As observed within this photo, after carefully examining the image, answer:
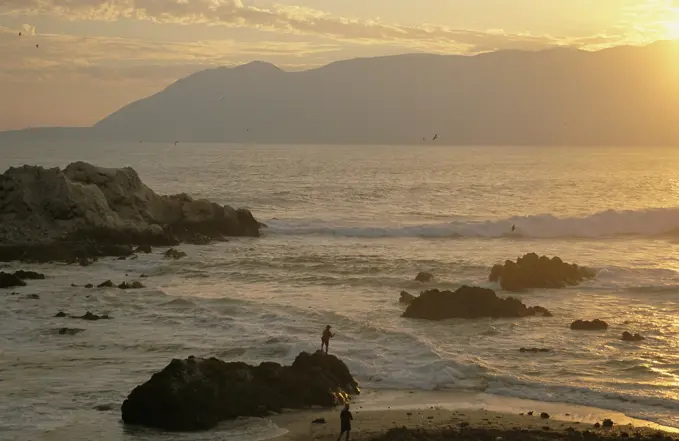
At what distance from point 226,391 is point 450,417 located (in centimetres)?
475

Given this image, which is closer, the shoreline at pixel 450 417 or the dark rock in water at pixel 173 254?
the shoreline at pixel 450 417

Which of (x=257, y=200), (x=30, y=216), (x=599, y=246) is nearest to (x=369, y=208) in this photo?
(x=257, y=200)

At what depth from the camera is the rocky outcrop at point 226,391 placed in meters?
17.4

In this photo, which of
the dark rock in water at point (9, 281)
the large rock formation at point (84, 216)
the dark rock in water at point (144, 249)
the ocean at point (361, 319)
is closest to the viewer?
the ocean at point (361, 319)

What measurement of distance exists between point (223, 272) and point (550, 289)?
14.2 meters

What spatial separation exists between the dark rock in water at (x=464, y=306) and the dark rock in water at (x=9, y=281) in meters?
15.1

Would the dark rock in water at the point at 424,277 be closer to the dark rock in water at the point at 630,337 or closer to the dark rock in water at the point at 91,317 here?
the dark rock in water at the point at 630,337

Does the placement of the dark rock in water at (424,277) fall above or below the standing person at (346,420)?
below

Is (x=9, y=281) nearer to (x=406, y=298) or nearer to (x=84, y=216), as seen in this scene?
(x=84, y=216)

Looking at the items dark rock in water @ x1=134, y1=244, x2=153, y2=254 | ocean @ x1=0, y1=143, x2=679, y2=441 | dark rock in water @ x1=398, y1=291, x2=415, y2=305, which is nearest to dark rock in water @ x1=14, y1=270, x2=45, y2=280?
ocean @ x1=0, y1=143, x2=679, y2=441

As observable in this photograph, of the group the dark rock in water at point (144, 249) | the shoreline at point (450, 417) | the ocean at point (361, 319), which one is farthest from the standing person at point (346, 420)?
the dark rock in water at point (144, 249)

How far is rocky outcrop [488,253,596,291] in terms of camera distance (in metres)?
34.7

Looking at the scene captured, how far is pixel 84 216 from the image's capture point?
43.1m

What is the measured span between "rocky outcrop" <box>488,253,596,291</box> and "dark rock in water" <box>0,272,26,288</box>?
19.0 meters
